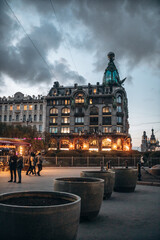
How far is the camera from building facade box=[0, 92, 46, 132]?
7200cm

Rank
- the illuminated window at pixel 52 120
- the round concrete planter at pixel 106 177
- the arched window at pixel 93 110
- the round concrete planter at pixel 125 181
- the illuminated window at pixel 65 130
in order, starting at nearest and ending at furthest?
the round concrete planter at pixel 106 177 → the round concrete planter at pixel 125 181 → the arched window at pixel 93 110 → the illuminated window at pixel 65 130 → the illuminated window at pixel 52 120

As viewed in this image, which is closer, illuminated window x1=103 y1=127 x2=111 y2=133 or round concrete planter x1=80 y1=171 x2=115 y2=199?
round concrete planter x1=80 y1=171 x2=115 y2=199

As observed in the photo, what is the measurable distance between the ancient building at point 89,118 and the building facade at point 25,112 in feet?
7.27

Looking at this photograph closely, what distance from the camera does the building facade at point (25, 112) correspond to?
72.0 metres

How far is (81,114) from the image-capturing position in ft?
225

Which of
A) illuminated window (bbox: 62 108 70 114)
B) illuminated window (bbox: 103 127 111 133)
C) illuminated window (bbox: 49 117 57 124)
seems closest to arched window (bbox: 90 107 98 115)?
illuminated window (bbox: 103 127 111 133)

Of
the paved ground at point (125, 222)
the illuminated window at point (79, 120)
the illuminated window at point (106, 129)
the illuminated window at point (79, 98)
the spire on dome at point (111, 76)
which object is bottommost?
the paved ground at point (125, 222)

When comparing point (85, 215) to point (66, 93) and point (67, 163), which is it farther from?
point (66, 93)

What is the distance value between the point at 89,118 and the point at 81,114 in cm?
264

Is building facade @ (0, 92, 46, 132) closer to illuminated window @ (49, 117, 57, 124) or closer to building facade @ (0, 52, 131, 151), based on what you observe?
building facade @ (0, 52, 131, 151)

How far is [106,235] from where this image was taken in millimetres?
4727

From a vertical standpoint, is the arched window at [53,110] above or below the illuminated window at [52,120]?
above

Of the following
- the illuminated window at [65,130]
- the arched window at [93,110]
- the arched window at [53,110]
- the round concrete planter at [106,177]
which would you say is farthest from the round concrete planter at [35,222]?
the arched window at [53,110]

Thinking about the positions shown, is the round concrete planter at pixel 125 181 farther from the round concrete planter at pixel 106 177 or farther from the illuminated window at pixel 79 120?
the illuminated window at pixel 79 120
